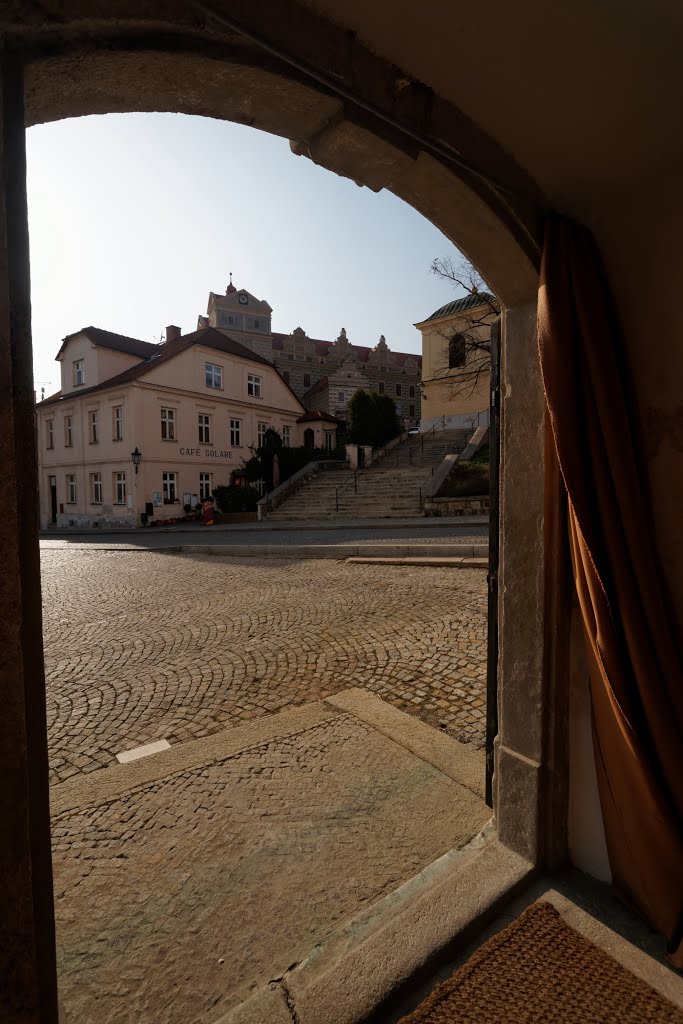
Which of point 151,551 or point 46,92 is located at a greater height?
point 46,92

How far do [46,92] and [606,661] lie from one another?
2.46m

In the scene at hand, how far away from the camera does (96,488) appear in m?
25.1

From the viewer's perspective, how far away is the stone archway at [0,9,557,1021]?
1042 millimetres

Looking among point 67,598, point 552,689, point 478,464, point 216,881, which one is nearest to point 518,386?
point 552,689

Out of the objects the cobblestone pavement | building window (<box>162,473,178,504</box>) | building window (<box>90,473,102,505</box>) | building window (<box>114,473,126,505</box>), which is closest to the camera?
the cobblestone pavement

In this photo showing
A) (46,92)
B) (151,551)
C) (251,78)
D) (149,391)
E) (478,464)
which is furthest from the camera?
(149,391)

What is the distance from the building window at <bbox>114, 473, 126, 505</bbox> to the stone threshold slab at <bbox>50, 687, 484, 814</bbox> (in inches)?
896

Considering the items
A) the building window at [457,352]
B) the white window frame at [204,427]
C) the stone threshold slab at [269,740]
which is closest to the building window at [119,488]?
the white window frame at [204,427]

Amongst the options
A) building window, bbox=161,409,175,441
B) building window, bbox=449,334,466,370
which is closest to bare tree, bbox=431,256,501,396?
building window, bbox=449,334,466,370

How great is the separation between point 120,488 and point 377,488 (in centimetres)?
1352

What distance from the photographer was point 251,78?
1392mm

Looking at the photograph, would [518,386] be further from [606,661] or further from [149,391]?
[149,391]

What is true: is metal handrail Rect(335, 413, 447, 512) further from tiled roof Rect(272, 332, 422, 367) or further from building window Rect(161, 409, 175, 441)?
tiled roof Rect(272, 332, 422, 367)

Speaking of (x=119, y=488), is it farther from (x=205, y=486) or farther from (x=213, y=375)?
(x=213, y=375)
